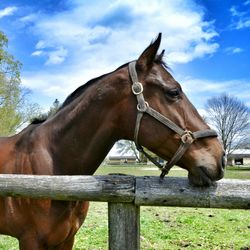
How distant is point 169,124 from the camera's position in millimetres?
2594

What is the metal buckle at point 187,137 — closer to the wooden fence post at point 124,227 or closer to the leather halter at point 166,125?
the leather halter at point 166,125

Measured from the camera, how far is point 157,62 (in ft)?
9.57

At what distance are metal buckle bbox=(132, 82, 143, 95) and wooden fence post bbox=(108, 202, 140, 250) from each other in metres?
0.90

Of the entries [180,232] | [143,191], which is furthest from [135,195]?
[180,232]

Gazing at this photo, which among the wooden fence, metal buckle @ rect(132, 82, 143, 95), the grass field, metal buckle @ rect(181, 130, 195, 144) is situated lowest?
the grass field

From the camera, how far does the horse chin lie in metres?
2.34

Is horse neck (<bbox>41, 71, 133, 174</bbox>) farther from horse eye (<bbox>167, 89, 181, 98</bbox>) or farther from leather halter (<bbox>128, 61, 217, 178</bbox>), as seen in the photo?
horse eye (<bbox>167, 89, 181, 98</bbox>)

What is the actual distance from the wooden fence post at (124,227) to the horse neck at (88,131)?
69 cm

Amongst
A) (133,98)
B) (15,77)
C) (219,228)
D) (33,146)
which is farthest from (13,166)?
(15,77)

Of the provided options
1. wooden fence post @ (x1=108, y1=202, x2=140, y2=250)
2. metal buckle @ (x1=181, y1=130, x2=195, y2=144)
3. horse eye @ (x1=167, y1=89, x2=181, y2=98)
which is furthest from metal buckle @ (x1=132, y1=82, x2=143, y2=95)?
wooden fence post @ (x1=108, y1=202, x2=140, y2=250)

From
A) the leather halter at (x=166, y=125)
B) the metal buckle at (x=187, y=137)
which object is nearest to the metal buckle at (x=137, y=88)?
the leather halter at (x=166, y=125)

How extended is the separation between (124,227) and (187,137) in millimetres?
797

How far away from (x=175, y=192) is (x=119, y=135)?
78cm

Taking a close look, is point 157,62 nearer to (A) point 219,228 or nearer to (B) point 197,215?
(A) point 219,228
